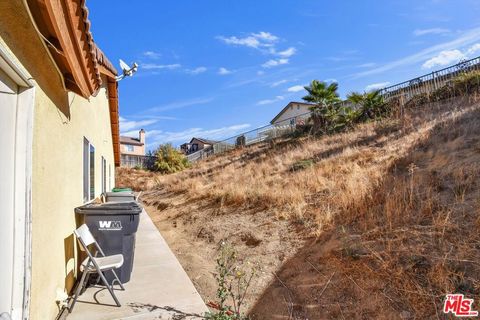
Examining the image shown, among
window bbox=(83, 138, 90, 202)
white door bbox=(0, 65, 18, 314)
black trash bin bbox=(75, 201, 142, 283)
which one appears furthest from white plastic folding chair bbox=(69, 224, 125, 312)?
window bbox=(83, 138, 90, 202)

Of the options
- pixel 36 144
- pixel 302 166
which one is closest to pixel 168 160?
pixel 302 166

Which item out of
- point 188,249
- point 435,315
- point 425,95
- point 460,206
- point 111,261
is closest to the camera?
point 435,315

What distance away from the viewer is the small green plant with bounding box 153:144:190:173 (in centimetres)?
2847

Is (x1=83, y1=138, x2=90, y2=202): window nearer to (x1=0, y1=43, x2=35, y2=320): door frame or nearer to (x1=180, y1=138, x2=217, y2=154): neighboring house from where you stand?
(x1=0, y1=43, x2=35, y2=320): door frame

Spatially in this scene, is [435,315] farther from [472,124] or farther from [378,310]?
[472,124]

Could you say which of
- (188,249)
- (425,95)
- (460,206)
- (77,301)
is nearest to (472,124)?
(460,206)

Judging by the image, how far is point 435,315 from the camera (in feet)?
9.50

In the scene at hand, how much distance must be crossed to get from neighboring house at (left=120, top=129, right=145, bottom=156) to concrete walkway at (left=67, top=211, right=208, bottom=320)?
46.2 metres

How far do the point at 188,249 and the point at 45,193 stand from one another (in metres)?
4.04

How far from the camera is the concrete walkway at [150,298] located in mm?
3502

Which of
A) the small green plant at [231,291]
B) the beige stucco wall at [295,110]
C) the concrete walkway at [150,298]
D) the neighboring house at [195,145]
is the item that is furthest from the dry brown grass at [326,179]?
the neighboring house at [195,145]

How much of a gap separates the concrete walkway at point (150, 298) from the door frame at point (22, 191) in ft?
4.51

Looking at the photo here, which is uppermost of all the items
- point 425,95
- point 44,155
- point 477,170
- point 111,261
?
point 425,95

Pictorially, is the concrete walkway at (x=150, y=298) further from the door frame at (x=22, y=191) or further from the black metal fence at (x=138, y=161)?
the black metal fence at (x=138, y=161)
